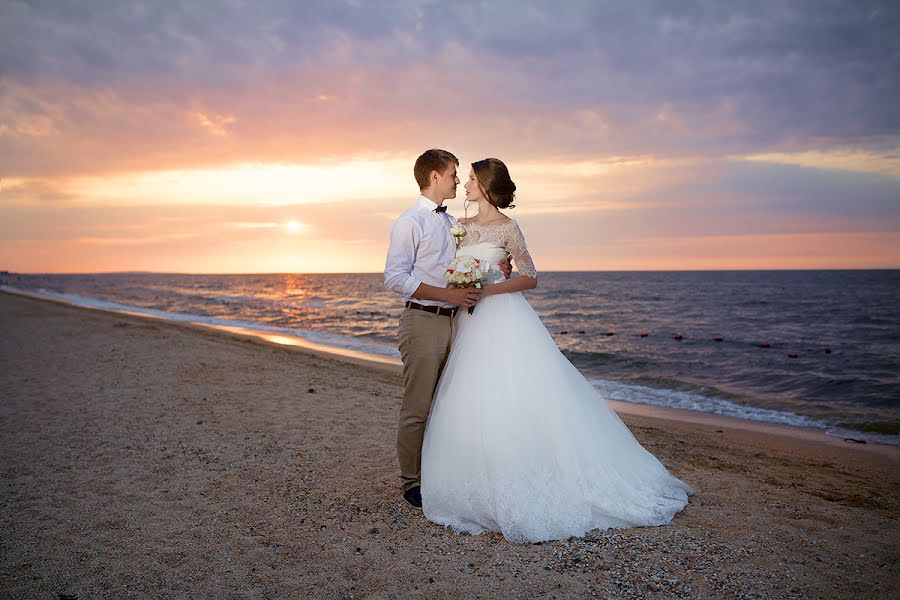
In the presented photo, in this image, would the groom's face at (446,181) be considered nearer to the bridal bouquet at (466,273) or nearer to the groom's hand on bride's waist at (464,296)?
the bridal bouquet at (466,273)

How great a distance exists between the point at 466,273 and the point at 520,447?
133 cm

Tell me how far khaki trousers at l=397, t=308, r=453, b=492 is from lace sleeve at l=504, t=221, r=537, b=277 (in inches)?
27.8

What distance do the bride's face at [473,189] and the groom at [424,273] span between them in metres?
0.10

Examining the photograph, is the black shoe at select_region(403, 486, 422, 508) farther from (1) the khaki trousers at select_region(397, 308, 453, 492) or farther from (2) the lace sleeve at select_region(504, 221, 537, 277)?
(2) the lace sleeve at select_region(504, 221, 537, 277)

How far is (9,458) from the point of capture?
5.70m

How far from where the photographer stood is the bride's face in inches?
170

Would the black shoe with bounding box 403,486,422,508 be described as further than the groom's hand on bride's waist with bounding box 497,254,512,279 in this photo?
Yes

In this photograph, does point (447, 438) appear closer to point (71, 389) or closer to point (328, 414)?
point (328, 414)

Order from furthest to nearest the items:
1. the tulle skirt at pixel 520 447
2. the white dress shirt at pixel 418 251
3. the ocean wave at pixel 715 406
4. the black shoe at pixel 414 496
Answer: the ocean wave at pixel 715 406
the black shoe at pixel 414 496
the white dress shirt at pixel 418 251
the tulle skirt at pixel 520 447

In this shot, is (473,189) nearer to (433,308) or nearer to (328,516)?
(433,308)

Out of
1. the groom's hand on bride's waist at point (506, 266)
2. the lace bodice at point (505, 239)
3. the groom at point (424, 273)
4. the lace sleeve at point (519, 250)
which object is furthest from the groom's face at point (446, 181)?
the groom's hand on bride's waist at point (506, 266)

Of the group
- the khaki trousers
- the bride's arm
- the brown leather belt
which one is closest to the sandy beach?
the khaki trousers

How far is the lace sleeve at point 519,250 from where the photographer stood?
429cm

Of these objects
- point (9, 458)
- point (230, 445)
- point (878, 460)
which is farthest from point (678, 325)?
point (9, 458)
